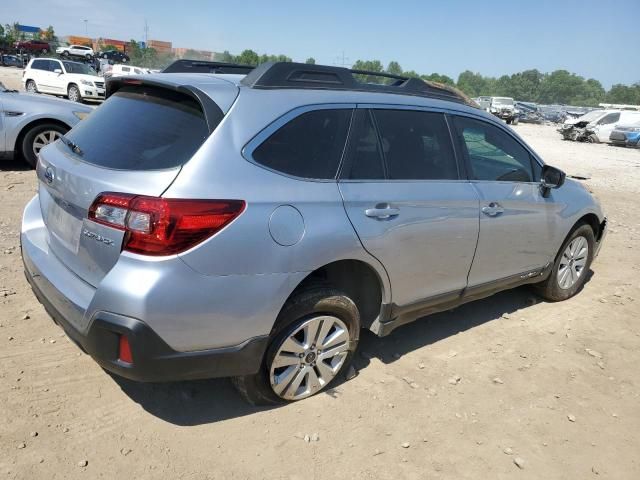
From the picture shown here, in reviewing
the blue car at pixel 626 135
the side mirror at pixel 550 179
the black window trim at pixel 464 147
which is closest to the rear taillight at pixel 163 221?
the black window trim at pixel 464 147

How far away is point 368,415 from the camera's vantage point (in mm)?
2928

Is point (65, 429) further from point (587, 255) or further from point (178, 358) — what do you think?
point (587, 255)

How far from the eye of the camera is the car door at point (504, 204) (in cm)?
354

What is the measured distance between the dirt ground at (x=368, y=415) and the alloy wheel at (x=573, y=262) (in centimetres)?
74

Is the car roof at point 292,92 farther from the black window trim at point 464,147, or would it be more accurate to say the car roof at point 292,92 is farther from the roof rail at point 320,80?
the black window trim at point 464,147

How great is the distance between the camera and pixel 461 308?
4516 millimetres

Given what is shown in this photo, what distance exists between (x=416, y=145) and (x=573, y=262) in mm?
2534

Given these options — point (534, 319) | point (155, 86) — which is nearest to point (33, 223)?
point (155, 86)

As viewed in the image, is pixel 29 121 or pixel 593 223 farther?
pixel 29 121

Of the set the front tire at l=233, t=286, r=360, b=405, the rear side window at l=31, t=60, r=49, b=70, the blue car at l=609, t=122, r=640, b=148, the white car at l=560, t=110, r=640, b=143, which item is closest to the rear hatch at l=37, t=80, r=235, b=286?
the front tire at l=233, t=286, r=360, b=405

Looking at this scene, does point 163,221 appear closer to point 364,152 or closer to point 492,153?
point 364,152

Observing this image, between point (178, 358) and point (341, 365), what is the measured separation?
3.69 ft

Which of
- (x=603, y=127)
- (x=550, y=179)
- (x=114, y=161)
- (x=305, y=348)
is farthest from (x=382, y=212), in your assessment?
(x=603, y=127)

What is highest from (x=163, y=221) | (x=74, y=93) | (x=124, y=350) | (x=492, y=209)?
(x=163, y=221)
